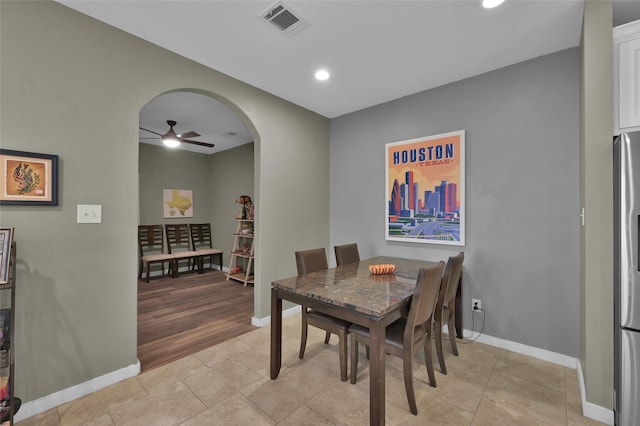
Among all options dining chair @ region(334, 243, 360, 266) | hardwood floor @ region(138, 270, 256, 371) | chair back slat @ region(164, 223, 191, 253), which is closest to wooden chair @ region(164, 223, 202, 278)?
chair back slat @ region(164, 223, 191, 253)

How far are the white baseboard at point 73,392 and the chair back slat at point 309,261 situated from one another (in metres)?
1.51

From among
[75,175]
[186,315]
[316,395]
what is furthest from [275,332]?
[186,315]

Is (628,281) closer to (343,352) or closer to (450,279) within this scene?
(450,279)

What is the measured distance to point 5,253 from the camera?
149 cm

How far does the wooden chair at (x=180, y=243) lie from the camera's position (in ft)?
18.4

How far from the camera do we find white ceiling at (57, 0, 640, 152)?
6.20 ft

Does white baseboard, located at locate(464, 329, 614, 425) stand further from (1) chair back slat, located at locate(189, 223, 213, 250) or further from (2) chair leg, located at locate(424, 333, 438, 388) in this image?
(1) chair back slat, located at locate(189, 223, 213, 250)

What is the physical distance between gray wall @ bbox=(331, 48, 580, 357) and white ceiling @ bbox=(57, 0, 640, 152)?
0.22 meters

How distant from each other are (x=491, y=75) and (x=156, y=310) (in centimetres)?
469

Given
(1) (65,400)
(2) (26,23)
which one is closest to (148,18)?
(2) (26,23)

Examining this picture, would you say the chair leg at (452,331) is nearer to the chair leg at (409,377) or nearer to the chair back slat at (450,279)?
the chair back slat at (450,279)

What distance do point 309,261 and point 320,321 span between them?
558 millimetres

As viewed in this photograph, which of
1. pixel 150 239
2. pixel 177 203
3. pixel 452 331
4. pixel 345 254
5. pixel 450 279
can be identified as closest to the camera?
pixel 450 279

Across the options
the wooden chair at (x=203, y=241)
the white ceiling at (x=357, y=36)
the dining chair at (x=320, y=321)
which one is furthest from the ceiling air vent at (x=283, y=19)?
the wooden chair at (x=203, y=241)
